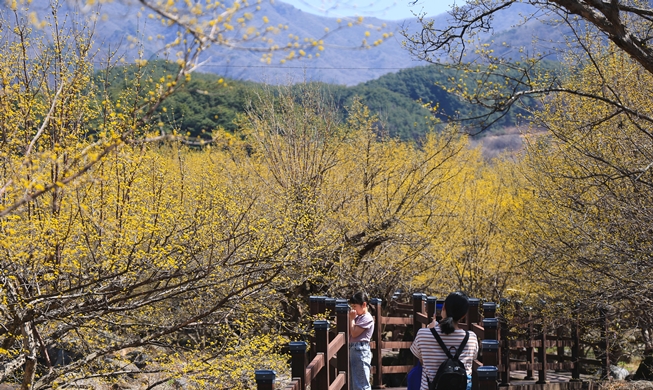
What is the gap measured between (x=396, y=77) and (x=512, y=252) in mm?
70374

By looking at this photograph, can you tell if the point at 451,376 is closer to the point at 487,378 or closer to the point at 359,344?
the point at 487,378

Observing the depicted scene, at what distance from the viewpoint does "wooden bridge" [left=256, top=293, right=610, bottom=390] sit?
16.2ft

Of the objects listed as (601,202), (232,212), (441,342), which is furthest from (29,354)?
(601,202)

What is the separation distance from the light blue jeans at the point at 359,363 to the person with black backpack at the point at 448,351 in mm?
2499

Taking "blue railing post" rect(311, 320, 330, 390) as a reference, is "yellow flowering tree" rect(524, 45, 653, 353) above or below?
above

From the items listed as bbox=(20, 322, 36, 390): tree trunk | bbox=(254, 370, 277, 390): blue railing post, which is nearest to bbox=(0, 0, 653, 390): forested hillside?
bbox=(20, 322, 36, 390): tree trunk

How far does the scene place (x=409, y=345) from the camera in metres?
9.88

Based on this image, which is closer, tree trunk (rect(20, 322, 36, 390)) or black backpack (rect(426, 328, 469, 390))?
black backpack (rect(426, 328, 469, 390))

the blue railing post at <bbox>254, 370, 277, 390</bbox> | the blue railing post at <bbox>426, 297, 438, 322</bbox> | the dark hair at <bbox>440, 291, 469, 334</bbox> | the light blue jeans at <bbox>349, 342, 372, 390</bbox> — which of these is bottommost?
the light blue jeans at <bbox>349, 342, 372, 390</bbox>

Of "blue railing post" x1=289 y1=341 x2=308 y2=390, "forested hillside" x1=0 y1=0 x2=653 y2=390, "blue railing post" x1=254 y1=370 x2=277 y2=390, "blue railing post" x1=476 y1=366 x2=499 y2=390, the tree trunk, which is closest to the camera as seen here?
"blue railing post" x1=254 y1=370 x2=277 y2=390

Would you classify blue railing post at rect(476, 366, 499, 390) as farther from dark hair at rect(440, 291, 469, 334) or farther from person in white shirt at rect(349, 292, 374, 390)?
person in white shirt at rect(349, 292, 374, 390)

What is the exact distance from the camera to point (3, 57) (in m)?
7.59

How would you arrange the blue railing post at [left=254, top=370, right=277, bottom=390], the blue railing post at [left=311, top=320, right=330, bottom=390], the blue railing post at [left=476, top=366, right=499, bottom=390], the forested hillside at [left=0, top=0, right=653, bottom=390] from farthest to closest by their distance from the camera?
the forested hillside at [left=0, top=0, right=653, bottom=390], the blue railing post at [left=311, top=320, right=330, bottom=390], the blue railing post at [left=476, top=366, right=499, bottom=390], the blue railing post at [left=254, top=370, right=277, bottom=390]

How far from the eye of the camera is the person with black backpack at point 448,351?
4.69 meters
